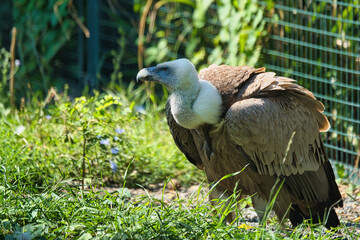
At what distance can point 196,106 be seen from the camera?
12.9 ft

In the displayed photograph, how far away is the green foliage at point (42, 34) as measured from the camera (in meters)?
7.82

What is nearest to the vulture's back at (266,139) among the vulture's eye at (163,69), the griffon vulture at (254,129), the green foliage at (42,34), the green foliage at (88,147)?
the griffon vulture at (254,129)

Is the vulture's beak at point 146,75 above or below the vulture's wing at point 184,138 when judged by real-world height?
above

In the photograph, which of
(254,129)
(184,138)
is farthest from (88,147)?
(254,129)

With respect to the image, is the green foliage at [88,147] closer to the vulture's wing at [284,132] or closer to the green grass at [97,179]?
the green grass at [97,179]

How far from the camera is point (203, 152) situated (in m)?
4.23

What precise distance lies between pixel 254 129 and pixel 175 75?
0.56 meters

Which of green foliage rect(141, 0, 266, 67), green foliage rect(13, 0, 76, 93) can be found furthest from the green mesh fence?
green foliage rect(13, 0, 76, 93)

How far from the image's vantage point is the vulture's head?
3.95 m

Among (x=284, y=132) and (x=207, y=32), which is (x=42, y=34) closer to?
(x=207, y=32)

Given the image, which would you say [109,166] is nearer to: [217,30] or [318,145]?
[318,145]

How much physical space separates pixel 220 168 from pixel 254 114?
0.49 metres

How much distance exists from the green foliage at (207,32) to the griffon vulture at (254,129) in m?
1.85

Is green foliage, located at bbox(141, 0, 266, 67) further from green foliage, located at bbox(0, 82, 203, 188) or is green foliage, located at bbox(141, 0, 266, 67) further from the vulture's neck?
the vulture's neck
